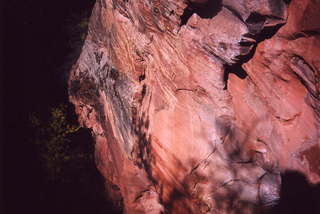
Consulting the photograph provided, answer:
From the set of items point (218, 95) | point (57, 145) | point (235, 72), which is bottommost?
point (57, 145)

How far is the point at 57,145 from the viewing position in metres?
6.89

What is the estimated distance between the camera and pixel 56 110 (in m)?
6.99

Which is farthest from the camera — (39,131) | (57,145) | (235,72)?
(39,131)

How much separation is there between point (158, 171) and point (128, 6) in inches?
116

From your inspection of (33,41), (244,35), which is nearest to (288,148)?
(244,35)

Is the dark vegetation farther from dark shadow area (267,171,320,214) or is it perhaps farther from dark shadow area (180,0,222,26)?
dark shadow area (180,0,222,26)

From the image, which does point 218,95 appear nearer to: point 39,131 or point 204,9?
point 204,9

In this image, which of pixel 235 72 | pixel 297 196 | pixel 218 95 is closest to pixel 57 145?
pixel 218 95

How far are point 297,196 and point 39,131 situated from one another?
6361mm

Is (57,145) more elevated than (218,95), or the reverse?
(218,95)

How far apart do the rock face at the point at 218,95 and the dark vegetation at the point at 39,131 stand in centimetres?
265

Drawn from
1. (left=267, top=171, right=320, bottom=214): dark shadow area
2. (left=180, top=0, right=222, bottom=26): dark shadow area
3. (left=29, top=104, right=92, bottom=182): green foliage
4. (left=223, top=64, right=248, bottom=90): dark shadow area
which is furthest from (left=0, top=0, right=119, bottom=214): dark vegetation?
(left=180, top=0, right=222, bottom=26): dark shadow area

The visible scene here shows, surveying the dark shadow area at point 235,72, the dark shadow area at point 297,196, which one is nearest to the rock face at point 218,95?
the dark shadow area at point 235,72

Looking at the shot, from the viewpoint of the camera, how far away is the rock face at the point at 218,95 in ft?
9.99
